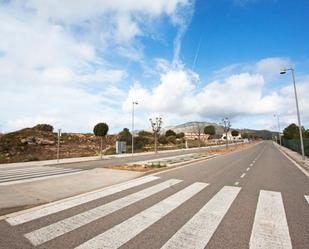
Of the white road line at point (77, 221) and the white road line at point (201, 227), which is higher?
the white road line at point (77, 221)

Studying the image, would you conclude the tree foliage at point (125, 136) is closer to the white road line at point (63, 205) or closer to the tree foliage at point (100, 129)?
the tree foliage at point (100, 129)

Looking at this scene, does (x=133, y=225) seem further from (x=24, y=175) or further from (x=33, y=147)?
(x=33, y=147)

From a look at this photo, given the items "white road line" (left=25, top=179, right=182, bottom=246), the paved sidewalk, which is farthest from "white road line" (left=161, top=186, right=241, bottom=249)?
the paved sidewalk

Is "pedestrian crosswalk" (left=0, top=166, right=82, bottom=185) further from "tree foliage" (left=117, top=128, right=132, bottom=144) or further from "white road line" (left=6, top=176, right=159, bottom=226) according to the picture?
"tree foliage" (left=117, top=128, right=132, bottom=144)

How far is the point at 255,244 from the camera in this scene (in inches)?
156

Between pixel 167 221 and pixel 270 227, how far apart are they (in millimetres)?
2154

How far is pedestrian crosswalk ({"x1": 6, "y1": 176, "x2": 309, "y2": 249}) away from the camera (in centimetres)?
407

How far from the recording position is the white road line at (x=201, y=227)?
396cm

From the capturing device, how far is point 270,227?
4742 mm

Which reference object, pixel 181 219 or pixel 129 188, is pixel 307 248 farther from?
pixel 129 188

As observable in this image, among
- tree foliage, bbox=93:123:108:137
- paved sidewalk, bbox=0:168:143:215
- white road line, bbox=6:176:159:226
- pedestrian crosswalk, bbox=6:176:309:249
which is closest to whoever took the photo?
pedestrian crosswalk, bbox=6:176:309:249

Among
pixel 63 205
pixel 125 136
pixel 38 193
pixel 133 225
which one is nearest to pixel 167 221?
pixel 133 225

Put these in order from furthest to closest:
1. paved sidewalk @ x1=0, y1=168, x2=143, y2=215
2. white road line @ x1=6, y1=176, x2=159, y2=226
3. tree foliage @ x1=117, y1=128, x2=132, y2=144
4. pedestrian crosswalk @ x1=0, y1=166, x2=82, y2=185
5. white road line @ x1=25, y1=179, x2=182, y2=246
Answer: tree foliage @ x1=117, y1=128, x2=132, y2=144 → pedestrian crosswalk @ x1=0, y1=166, x2=82, y2=185 → paved sidewalk @ x1=0, y1=168, x2=143, y2=215 → white road line @ x1=6, y1=176, x2=159, y2=226 → white road line @ x1=25, y1=179, x2=182, y2=246

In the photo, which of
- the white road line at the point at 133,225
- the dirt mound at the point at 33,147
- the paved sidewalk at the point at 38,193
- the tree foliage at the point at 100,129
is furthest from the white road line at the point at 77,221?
the tree foliage at the point at 100,129
